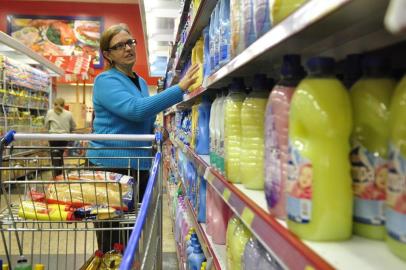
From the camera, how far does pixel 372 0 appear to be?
715 mm

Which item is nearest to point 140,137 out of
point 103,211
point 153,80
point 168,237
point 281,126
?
point 103,211

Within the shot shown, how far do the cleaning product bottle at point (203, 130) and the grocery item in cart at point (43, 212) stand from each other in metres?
0.92

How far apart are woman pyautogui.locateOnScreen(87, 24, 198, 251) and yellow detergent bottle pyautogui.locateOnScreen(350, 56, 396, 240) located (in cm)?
191

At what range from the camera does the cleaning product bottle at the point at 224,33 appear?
176 cm

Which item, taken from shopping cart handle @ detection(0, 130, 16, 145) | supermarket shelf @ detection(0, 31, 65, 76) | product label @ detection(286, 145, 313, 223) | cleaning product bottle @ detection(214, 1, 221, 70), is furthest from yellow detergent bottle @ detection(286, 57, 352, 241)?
supermarket shelf @ detection(0, 31, 65, 76)

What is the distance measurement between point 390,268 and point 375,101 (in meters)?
0.32

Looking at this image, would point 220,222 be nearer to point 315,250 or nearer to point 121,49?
point 315,250

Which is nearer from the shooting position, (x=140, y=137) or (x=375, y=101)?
(x=375, y=101)

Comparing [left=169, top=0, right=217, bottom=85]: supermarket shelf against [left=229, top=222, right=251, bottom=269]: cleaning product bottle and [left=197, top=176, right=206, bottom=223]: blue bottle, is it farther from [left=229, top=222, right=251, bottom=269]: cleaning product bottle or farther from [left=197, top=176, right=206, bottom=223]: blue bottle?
[left=229, top=222, right=251, bottom=269]: cleaning product bottle

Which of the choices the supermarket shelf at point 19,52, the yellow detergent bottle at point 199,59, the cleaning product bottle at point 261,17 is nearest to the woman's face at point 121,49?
the yellow detergent bottle at point 199,59

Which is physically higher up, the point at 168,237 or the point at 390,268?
the point at 390,268

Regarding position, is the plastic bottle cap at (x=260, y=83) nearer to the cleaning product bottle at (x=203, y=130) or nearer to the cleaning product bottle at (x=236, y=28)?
the cleaning product bottle at (x=236, y=28)

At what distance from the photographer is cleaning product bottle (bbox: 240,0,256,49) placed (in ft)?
4.42

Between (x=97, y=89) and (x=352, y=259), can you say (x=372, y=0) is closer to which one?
(x=352, y=259)
